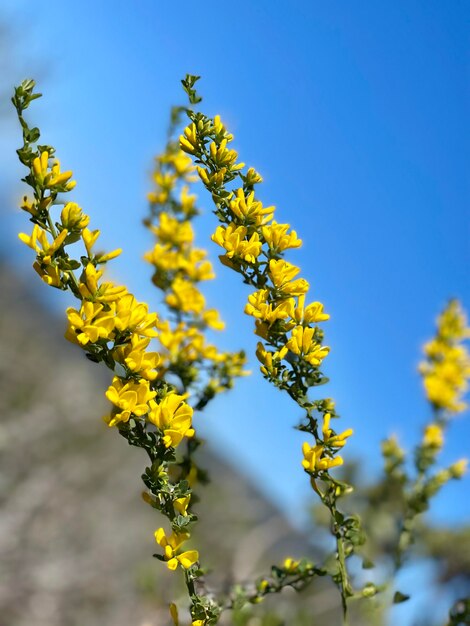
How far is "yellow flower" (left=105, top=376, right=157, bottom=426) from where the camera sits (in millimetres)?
966

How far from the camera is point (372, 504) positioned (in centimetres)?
261

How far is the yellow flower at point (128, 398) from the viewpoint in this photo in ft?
3.17

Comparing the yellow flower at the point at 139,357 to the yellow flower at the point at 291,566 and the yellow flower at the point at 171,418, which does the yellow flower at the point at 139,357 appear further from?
the yellow flower at the point at 291,566

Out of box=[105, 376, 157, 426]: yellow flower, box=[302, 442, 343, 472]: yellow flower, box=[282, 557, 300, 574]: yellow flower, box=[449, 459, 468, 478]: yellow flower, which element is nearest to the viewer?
box=[105, 376, 157, 426]: yellow flower

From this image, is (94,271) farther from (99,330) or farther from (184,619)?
(184,619)

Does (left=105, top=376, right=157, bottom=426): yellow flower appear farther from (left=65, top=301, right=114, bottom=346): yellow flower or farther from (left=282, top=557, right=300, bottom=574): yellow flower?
(left=282, top=557, right=300, bottom=574): yellow flower

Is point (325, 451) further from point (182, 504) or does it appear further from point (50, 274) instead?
point (50, 274)

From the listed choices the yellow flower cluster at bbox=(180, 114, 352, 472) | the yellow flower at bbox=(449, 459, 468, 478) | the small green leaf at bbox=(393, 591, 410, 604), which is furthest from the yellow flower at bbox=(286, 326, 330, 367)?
the yellow flower at bbox=(449, 459, 468, 478)

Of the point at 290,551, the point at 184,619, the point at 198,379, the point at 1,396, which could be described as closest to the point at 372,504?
the point at 184,619

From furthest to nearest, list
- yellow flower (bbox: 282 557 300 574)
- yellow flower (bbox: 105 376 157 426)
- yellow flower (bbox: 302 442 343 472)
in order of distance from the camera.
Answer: yellow flower (bbox: 282 557 300 574)
yellow flower (bbox: 302 442 343 472)
yellow flower (bbox: 105 376 157 426)

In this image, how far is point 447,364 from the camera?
2.38m

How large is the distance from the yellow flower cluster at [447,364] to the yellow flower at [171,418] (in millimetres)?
1550

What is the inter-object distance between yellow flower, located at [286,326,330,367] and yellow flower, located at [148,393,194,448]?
20cm

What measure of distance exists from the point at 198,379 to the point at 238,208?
49 centimetres
